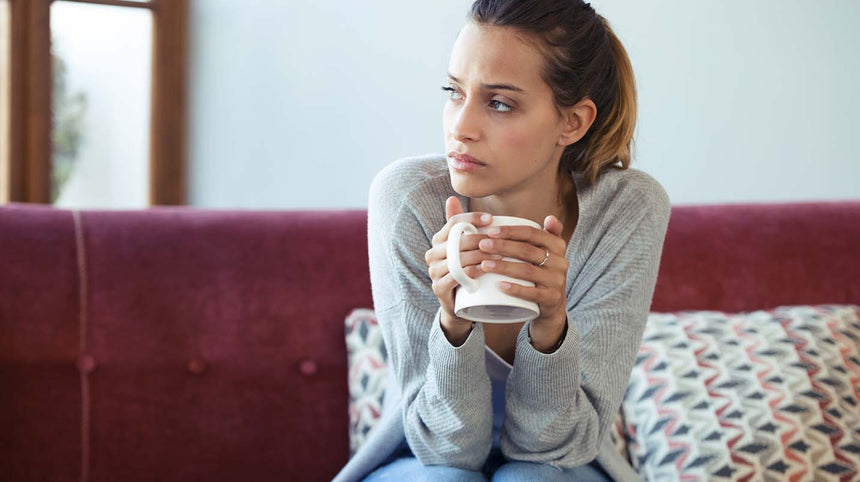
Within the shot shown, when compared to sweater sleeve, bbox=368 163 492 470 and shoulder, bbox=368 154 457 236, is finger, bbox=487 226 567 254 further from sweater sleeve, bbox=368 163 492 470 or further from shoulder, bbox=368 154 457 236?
shoulder, bbox=368 154 457 236

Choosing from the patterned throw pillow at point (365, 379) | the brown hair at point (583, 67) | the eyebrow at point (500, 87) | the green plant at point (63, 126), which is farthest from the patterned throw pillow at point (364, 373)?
the green plant at point (63, 126)

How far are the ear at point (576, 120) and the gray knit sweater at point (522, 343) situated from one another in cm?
10

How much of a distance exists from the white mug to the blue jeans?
0.31 metres

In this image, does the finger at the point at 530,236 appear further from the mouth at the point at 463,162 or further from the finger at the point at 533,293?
the mouth at the point at 463,162

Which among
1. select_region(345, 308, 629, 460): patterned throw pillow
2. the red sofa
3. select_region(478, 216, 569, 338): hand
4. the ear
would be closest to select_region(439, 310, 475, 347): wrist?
select_region(478, 216, 569, 338): hand

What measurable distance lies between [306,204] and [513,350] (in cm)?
120

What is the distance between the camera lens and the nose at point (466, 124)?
120 cm

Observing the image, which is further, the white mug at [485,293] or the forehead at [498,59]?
the forehead at [498,59]

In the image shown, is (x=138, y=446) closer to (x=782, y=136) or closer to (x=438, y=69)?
(x=438, y=69)

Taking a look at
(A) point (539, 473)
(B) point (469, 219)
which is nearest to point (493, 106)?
(B) point (469, 219)

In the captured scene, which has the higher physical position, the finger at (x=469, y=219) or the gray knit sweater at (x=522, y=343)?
the finger at (x=469, y=219)

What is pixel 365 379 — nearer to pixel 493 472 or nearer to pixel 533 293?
pixel 493 472

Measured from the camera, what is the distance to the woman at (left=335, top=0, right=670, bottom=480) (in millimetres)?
1207

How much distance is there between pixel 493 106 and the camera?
1.23 metres
